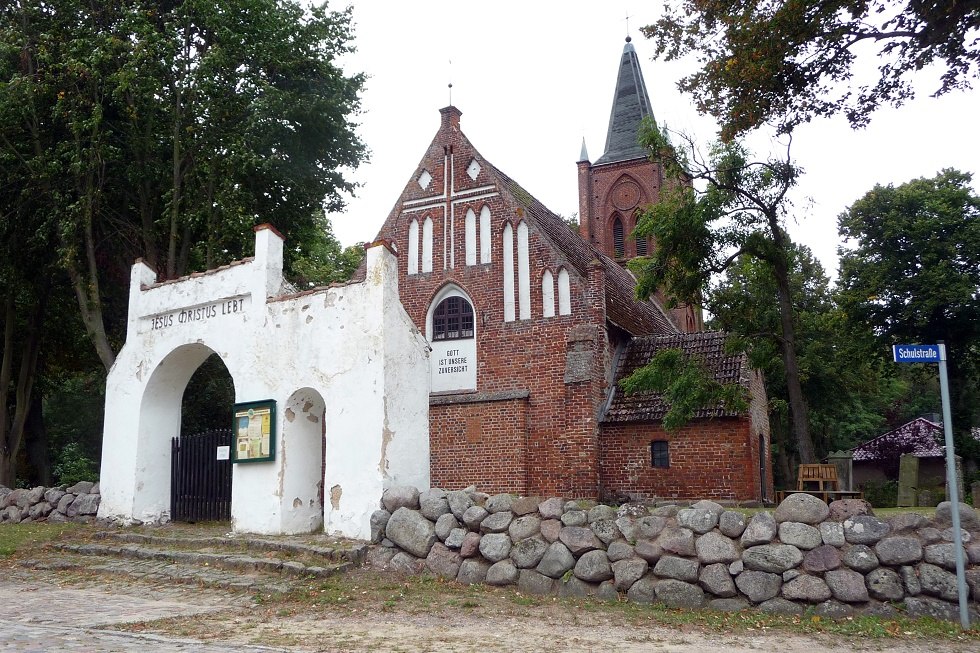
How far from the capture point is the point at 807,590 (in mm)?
8562

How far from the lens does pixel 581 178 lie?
114 feet

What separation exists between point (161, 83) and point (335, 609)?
13851mm

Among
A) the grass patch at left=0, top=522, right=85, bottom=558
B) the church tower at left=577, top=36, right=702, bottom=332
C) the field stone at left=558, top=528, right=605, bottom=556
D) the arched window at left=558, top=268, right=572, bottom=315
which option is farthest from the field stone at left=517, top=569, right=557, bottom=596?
the church tower at left=577, top=36, right=702, bottom=332

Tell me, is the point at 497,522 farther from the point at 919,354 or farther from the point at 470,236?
the point at 470,236

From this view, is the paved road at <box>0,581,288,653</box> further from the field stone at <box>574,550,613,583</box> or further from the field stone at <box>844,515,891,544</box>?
the field stone at <box>844,515,891,544</box>

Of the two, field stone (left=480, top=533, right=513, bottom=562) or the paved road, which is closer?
the paved road

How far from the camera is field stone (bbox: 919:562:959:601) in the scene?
8.12 metres

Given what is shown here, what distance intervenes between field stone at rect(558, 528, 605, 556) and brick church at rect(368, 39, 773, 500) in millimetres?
7597

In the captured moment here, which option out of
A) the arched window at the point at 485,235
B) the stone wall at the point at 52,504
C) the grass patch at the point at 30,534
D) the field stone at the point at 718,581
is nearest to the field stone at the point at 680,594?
the field stone at the point at 718,581

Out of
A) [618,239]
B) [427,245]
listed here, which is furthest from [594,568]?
[618,239]

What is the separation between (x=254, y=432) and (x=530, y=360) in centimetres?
725

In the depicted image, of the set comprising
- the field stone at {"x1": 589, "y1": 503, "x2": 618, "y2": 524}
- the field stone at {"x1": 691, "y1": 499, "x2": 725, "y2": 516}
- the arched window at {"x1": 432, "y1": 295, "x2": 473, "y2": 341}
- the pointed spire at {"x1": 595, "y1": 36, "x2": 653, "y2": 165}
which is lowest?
the field stone at {"x1": 589, "y1": 503, "x2": 618, "y2": 524}

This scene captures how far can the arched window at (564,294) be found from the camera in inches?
730

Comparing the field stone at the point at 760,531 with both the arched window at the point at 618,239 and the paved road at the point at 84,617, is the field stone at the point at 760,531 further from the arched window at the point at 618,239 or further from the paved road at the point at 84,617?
the arched window at the point at 618,239
